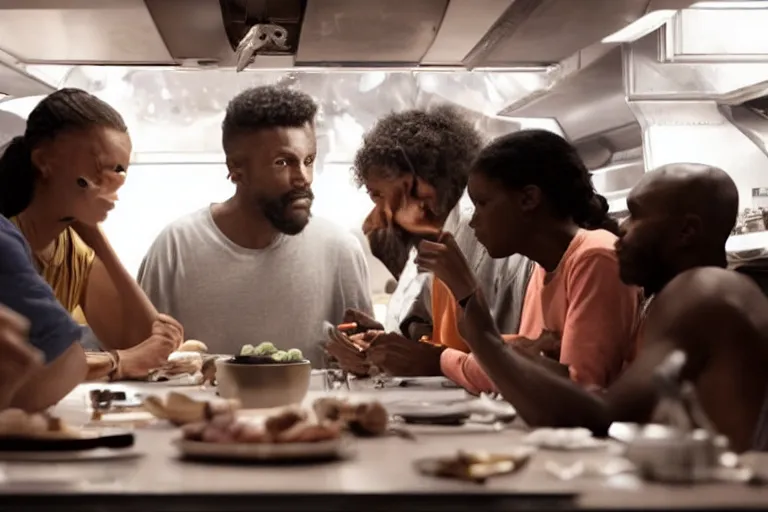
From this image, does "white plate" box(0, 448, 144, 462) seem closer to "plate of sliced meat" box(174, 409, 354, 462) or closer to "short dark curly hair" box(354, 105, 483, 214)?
"plate of sliced meat" box(174, 409, 354, 462)

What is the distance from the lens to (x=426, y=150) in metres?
3.53

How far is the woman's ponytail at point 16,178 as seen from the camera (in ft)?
9.02

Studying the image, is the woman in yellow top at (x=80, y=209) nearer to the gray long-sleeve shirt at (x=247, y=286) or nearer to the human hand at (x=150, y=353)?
the human hand at (x=150, y=353)

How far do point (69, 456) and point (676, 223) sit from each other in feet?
3.57

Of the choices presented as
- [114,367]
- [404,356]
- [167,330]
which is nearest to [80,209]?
[167,330]

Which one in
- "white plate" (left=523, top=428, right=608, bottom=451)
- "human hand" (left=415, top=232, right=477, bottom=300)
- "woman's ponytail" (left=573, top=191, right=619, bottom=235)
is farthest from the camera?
"woman's ponytail" (left=573, top=191, right=619, bottom=235)

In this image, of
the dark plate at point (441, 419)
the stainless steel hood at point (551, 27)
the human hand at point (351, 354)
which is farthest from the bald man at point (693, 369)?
the human hand at point (351, 354)

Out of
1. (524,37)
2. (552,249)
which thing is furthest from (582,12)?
(552,249)

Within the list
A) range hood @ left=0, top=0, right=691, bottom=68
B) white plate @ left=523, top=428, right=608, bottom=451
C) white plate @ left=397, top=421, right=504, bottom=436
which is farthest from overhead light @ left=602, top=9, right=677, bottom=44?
white plate @ left=523, top=428, right=608, bottom=451

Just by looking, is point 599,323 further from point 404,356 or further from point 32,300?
point 32,300

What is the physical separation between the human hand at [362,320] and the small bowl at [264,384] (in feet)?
4.49

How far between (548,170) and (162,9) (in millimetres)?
1062

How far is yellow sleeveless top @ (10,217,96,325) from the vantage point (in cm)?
298

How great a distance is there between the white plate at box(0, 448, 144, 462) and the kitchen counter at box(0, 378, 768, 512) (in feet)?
0.06
